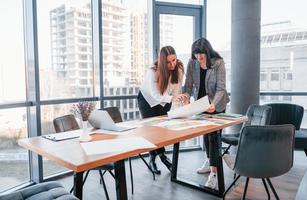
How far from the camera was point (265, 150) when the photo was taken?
203 cm

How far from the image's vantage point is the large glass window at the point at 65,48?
11.3 feet

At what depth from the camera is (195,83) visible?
3184 mm

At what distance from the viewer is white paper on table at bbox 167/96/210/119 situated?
2.61 metres

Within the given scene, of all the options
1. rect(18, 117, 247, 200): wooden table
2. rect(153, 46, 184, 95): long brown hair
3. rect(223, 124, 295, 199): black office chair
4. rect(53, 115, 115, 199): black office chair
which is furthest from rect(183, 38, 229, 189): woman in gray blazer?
rect(53, 115, 115, 199): black office chair

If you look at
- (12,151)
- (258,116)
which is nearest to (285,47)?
(258,116)

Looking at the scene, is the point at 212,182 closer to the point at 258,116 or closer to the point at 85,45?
the point at 258,116

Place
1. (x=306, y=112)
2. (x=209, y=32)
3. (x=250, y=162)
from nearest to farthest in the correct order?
1. (x=250, y=162)
2. (x=306, y=112)
3. (x=209, y=32)

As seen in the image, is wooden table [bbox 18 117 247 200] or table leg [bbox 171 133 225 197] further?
table leg [bbox 171 133 225 197]

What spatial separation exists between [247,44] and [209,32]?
0.90 metres

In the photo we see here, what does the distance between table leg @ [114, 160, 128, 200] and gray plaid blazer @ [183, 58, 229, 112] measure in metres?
1.51

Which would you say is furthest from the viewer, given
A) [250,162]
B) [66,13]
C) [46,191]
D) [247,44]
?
[247,44]

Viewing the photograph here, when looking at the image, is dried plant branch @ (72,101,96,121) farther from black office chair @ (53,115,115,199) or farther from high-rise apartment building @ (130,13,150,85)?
high-rise apartment building @ (130,13,150,85)

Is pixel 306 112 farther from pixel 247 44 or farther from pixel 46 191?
pixel 46 191

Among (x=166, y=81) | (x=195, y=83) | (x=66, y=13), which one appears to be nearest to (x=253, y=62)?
(x=195, y=83)
